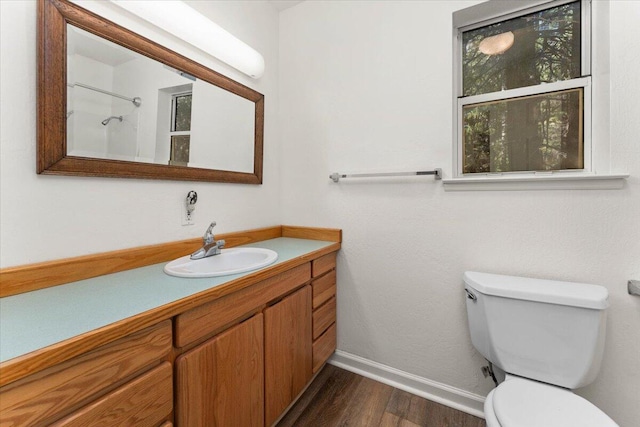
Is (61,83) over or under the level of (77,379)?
over

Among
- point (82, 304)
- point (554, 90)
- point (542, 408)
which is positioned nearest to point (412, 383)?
point (542, 408)

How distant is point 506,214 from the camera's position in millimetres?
1341

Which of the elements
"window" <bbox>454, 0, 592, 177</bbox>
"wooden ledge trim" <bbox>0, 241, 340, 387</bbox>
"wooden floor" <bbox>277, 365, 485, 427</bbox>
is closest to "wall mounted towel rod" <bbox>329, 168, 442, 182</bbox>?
"window" <bbox>454, 0, 592, 177</bbox>

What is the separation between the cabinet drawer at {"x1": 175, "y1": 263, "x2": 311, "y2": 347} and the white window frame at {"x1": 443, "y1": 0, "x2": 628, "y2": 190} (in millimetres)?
1014

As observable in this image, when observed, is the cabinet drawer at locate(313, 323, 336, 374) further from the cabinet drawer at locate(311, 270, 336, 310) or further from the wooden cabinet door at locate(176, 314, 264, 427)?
the wooden cabinet door at locate(176, 314, 264, 427)

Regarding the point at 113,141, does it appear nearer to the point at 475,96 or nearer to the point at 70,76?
the point at 70,76

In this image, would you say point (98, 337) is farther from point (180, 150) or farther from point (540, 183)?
point (540, 183)

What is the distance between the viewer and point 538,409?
36.1 inches

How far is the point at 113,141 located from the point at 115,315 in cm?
77

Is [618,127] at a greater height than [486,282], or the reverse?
[618,127]

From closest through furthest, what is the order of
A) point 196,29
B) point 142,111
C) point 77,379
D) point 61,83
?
point 77,379 → point 61,83 → point 142,111 → point 196,29

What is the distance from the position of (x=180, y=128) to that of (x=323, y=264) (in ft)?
3.48

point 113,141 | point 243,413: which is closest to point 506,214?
point 243,413

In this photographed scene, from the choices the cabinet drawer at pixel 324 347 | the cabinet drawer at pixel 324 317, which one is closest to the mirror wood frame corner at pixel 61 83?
the cabinet drawer at pixel 324 317
